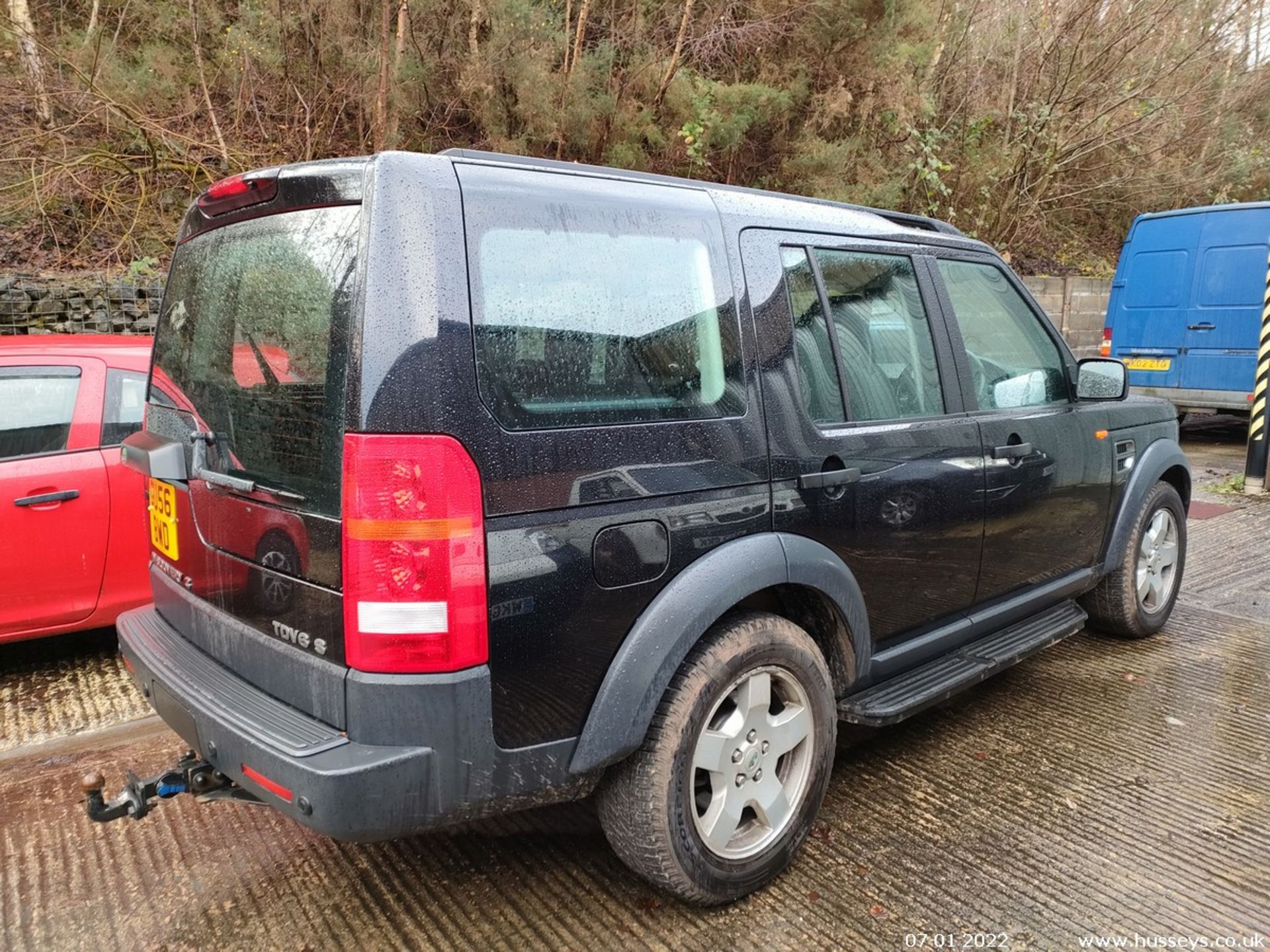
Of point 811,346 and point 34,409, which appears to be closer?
point 811,346

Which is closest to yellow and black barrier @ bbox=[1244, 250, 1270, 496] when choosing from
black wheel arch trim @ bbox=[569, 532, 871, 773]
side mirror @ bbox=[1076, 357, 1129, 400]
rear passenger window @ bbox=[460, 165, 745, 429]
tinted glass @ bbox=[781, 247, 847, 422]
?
side mirror @ bbox=[1076, 357, 1129, 400]

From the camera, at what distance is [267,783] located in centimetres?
196

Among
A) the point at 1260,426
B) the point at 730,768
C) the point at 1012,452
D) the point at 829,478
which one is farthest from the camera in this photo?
the point at 1260,426

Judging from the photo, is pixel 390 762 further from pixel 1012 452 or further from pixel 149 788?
pixel 1012 452

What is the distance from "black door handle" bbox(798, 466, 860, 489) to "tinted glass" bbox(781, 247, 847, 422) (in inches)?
6.3

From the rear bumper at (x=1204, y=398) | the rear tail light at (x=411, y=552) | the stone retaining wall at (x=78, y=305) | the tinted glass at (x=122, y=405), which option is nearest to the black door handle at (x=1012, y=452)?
the rear tail light at (x=411, y=552)

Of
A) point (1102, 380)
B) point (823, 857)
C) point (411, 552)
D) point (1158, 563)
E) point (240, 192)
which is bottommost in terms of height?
point (823, 857)

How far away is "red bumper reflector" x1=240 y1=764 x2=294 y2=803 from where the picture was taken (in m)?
1.92

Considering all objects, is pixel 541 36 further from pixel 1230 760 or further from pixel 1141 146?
pixel 1141 146

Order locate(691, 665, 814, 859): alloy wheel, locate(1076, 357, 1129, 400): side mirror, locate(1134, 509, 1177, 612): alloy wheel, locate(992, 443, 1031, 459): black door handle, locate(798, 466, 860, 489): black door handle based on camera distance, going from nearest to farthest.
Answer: locate(691, 665, 814, 859): alloy wheel → locate(798, 466, 860, 489): black door handle → locate(992, 443, 1031, 459): black door handle → locate(1076, 357, 1129, 400): side mirror → locate(1134, 509, 1177, 612): alloy wheel

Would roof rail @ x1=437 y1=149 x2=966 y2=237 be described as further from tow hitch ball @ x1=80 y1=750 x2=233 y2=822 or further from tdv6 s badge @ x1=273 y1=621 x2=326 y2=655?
tow hitch ball @ x1=80 y1=750 x2=233 y2=822

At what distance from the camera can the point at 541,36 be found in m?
9.63

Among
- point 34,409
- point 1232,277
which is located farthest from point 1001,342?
point 1232,277

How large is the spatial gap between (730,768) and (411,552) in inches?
42.6
